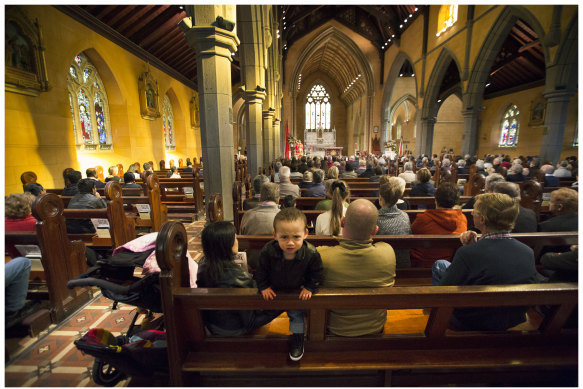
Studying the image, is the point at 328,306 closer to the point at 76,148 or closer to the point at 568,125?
the point at 76,148

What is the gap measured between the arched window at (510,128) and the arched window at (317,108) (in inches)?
607

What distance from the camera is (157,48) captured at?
10.9 m

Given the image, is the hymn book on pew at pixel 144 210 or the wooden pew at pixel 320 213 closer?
the wooden pew at pixel 320 213

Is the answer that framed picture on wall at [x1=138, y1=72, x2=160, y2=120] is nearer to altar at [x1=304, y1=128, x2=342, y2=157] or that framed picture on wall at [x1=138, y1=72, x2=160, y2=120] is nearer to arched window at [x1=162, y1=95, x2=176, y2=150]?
arched window at [x1=162, y1=95, x2=176, y2=150]

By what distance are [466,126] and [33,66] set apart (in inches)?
572

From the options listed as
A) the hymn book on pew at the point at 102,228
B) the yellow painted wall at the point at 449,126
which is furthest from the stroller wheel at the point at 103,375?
the yellow painted wall at the point at 449,126

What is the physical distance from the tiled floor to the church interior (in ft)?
0.11

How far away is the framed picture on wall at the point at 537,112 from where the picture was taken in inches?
558

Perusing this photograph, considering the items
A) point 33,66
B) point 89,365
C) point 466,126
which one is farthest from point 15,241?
point 466,126

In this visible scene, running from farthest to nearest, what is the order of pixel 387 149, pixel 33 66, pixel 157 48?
pixel 387 149 → pixel 157 48 → pixel 33 66

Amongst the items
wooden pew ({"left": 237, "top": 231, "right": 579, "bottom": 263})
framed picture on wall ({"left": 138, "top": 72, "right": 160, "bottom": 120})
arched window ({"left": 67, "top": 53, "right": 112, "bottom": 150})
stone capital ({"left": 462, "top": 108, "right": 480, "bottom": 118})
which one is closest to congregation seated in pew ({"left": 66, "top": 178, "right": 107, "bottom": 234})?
wooden pew ({"left": 237, "top": 231, "right": 579, "bottom": 263})

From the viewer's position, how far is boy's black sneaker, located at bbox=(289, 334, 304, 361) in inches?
52.8

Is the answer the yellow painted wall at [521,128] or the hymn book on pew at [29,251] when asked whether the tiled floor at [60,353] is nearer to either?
A: the hymn book on pew at [29,251]

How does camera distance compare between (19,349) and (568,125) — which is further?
(568,125)
